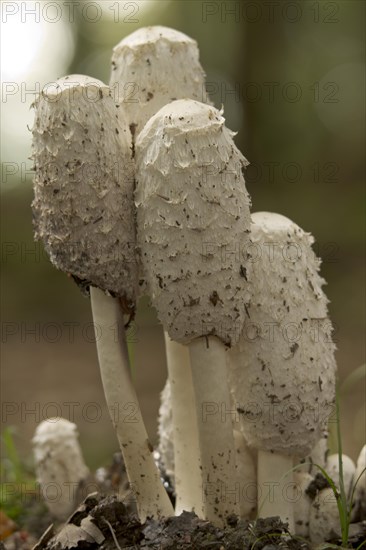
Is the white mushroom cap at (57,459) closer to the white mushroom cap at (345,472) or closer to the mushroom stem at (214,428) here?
the mushroom stem at (214,428)

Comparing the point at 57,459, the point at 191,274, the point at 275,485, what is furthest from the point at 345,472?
the point at 57,459

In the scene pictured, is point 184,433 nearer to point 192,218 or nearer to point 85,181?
point 192,218

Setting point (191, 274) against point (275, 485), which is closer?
point (191, 274)

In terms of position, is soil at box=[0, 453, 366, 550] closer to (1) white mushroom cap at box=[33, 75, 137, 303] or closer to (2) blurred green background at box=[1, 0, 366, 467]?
(1) white mushroom cap at box=[33, 75, 137, 303]

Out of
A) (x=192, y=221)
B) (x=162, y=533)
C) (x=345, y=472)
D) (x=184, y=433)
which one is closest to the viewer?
(x=192, y=221)

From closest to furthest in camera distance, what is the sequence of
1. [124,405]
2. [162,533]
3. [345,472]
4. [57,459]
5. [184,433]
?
[162,533] < [124,405] < [345,472] < [184,433] < [57,459]

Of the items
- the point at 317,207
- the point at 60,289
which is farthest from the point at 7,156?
the point at 317,207

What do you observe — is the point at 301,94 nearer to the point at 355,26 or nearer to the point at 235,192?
the point at 355,26

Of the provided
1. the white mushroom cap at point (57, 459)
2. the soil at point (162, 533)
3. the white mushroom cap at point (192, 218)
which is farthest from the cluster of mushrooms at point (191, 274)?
the white mushroom cap at point (57, 459)

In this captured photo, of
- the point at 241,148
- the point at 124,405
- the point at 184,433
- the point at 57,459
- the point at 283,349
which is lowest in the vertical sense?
the point at 57,459
